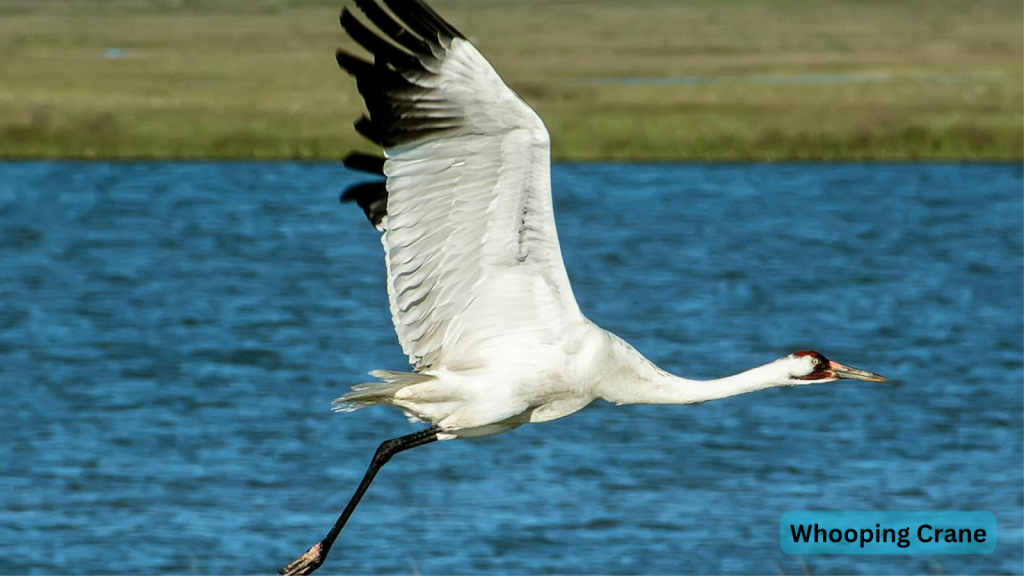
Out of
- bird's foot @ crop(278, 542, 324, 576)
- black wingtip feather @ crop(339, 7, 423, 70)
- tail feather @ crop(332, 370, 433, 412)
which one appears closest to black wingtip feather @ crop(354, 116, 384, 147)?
black wingtip feather @ crop(339, 7, 423, 70)

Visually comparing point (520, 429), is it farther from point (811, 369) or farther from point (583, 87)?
point (583, 87)

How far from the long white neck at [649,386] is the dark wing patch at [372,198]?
125 centimetres

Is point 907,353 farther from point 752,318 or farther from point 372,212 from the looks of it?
point 372,212

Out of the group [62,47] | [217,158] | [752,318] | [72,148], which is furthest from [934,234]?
[62,47]

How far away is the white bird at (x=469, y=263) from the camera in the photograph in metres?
7.14

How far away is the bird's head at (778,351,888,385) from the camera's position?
27.5 feet

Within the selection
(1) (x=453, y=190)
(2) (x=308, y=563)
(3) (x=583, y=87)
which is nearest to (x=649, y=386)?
(1) (x=453, y=190)

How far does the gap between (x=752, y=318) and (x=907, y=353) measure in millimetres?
2391

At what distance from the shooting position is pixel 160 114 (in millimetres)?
34375

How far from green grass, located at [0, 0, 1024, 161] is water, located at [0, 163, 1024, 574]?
2433mm

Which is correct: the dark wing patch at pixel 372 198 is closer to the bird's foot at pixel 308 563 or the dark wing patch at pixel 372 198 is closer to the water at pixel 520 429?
the bird's foot at pixel 308 563

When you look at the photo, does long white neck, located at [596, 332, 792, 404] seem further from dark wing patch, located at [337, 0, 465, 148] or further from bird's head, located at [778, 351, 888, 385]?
dark wing patch, located at [337, 0, 465, 148]

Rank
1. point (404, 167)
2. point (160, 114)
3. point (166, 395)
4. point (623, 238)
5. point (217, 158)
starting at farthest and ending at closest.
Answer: point (160, 114) < point (217, 158) < point (623, 238) < point (166, 395) < point (404, 167)

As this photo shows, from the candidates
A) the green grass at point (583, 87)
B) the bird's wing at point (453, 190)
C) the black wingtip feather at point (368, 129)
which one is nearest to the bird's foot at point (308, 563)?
the bird's wing at point (453, 190)
